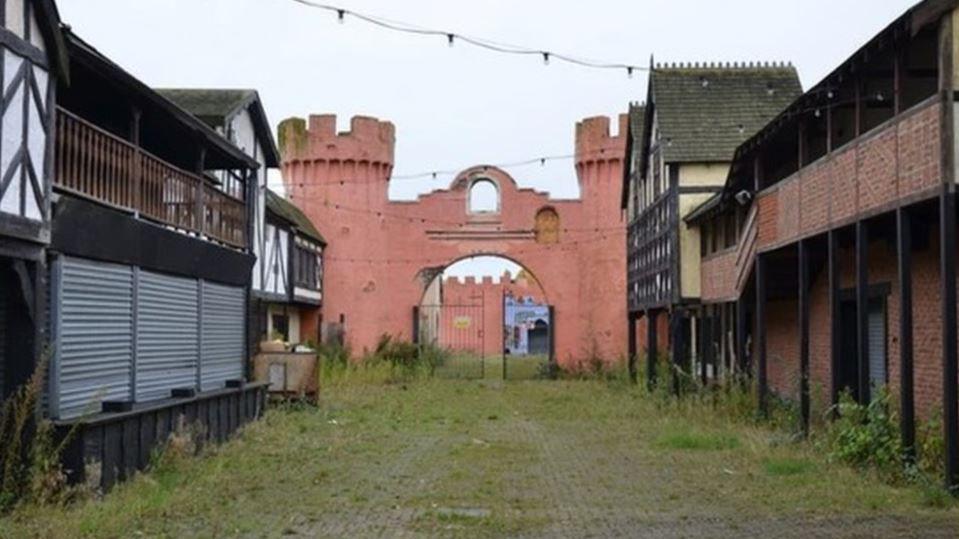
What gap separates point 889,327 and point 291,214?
77.8ft

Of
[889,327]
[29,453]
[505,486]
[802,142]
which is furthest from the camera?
[889,327]

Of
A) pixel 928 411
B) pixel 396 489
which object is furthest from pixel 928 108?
pixel 396 489

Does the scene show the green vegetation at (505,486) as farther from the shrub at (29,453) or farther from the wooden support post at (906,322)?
the wooden support post at (906,322)

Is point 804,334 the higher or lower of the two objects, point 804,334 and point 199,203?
the lower

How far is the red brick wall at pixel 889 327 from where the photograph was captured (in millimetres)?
16047

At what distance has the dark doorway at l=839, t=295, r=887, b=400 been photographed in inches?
725

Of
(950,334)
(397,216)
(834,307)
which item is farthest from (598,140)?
(950,334)

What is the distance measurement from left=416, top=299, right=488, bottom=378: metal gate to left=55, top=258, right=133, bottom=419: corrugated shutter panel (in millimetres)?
28665

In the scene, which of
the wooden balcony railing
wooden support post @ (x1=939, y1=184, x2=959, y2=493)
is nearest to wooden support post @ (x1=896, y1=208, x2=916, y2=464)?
wooden support post @ (x1=939, y1=184, x2=959, y2=493)

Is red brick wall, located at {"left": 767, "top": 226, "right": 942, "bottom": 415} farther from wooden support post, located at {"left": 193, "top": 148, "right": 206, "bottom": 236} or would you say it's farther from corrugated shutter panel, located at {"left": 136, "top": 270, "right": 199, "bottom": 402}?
wooden support post, located at {"left": 193, "top": 148, "right": 206, "bottom": 236}

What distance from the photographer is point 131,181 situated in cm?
1554

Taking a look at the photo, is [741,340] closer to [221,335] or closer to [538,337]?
[221,335]

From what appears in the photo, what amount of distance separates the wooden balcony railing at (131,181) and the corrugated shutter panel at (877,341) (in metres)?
10.4

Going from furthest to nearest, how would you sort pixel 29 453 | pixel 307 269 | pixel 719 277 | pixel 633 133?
pixel 307 269
pixel 633 133
pixel 719 277
pixel 29 453
